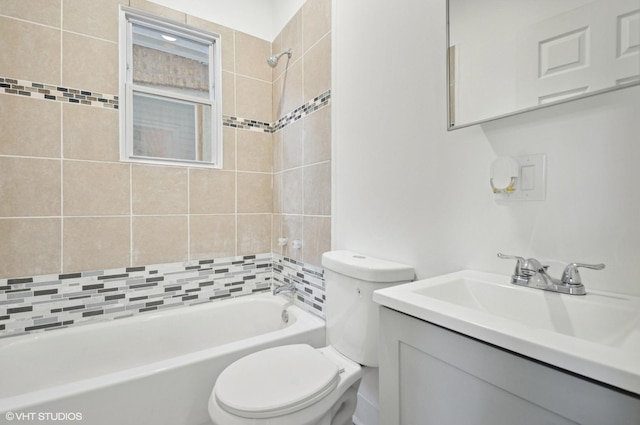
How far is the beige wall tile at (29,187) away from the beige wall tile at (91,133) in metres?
0.13

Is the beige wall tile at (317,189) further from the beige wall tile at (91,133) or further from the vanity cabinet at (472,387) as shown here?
the beige wall tile at (91,133)

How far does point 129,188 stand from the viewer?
1.76 meters

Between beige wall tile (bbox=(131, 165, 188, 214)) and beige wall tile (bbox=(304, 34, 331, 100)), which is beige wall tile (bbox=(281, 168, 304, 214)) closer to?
beige wall tile (bbox=(304, 34, 331, 100))

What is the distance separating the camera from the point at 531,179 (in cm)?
83

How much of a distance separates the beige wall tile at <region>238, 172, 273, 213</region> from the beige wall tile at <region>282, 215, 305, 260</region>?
0.78ft

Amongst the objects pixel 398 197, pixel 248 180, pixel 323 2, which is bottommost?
pixel 398 197

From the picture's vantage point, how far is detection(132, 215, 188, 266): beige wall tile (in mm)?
1790

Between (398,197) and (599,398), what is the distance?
35.4 inches

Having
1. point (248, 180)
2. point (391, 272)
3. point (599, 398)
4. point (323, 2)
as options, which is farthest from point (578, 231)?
point (248, 180)

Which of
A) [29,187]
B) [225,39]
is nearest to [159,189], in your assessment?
[29,187]

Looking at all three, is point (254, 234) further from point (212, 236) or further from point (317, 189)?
point (317, 189)

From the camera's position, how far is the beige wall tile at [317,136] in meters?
1.65

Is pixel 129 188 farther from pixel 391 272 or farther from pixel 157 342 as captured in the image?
pixel 391 272

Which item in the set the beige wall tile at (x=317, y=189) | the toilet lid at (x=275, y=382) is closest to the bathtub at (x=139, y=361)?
the toilet lid at (x=275, y=382)
